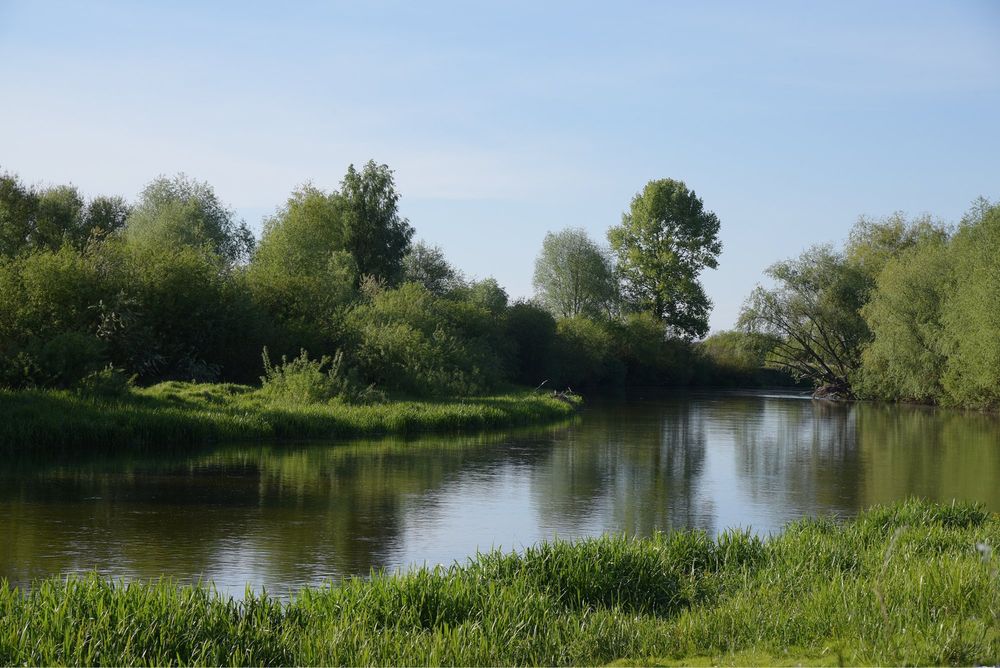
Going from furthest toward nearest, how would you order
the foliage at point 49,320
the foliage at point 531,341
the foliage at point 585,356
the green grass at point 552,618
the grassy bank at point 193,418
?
the foliage at point 585,356
the foliage at point 531,341
the foliage at point 49,320
the grassy bank at point 193,418
the green grass at point 552,618

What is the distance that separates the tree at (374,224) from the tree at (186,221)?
25.7ft

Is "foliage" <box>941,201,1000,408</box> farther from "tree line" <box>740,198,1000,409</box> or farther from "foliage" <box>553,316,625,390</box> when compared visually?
"foliage" <box>553,316,625,390</box>

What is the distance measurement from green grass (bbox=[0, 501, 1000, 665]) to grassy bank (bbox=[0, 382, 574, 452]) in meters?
16.0

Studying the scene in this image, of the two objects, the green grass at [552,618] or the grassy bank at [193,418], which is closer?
the green grass at [552,618]

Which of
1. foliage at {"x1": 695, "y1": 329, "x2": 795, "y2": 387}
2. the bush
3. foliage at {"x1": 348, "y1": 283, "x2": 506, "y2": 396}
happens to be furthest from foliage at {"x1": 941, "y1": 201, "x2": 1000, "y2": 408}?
the bush

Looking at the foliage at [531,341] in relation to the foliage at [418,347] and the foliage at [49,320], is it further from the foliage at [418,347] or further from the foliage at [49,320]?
the foliage at [49,320]

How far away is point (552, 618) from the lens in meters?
8.66

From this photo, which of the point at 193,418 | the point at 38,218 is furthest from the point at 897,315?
the point at 38,218

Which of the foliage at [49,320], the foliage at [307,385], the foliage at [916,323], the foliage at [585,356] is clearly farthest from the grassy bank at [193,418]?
the foliage at [585,356]

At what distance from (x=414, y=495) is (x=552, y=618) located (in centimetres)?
1118

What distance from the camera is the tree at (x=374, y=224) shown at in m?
61.9

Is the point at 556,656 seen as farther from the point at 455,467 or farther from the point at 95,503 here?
the point at 455,467

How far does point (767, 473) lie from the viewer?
25.6 m

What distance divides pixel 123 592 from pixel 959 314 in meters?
46.6
